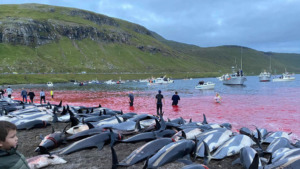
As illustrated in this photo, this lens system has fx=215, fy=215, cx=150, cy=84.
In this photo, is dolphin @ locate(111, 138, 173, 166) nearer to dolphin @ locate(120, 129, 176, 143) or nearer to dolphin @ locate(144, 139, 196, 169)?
dolphin @ locate(144, 139, 196, 169)

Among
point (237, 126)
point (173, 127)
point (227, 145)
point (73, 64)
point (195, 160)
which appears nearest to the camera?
point (195, 160)

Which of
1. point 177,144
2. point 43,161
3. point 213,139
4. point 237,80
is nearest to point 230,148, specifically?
point 213,139

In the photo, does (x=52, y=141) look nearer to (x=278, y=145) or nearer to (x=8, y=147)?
(x=8, y=147)

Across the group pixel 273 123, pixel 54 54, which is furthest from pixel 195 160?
pixel 54 54

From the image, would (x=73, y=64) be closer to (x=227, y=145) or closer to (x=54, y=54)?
(x=54, y=54)

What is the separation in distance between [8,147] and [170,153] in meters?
5.02

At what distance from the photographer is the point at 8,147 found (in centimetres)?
386

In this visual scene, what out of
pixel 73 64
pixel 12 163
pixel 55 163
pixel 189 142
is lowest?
pixel 55 163

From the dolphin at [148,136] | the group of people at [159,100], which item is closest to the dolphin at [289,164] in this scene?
the dolphin at [148,136]

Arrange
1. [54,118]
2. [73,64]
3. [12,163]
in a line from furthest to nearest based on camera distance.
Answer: [73,64] → [54,118] → [12,163]

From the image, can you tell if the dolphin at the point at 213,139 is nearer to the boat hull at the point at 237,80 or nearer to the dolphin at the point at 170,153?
the dolphin at the point at 170,153

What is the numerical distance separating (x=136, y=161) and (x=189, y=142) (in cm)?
206

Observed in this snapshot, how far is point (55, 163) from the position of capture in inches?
300

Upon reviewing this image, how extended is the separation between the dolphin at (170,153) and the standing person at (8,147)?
13.4 ft
